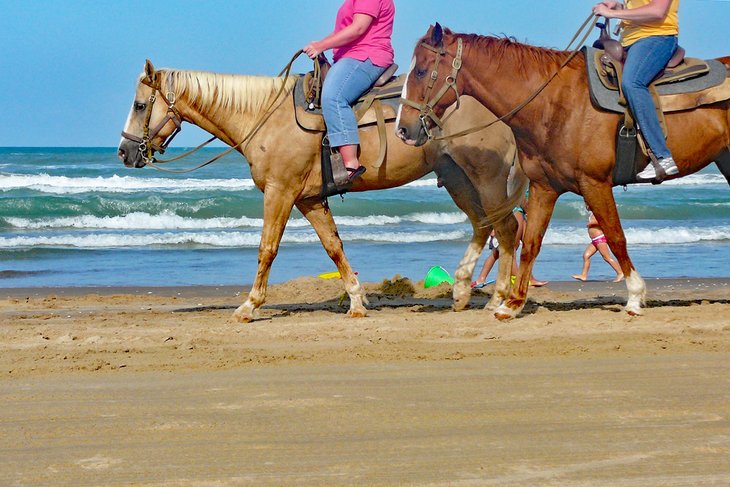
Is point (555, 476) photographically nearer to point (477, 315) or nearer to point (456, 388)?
point (456, 388)

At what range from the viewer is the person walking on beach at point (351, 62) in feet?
25.7

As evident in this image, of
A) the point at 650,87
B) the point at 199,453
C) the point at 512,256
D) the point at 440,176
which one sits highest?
the point at 650,87

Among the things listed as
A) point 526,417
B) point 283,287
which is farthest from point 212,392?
point 283,287

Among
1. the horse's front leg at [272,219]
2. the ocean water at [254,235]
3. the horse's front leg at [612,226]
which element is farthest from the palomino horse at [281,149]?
the ocean water at [254,235]

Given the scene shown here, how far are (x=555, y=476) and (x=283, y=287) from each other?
22.7 feet

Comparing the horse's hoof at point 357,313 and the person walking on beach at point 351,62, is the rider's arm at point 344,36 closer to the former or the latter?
the person walking on beach at point 351,62

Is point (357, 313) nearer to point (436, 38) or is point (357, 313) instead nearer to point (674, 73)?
point (436, 38)

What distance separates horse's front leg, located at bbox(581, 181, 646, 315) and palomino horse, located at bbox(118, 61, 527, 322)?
1.01 metres

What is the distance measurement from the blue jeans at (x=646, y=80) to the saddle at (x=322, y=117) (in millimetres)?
1863

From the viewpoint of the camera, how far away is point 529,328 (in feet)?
23.8

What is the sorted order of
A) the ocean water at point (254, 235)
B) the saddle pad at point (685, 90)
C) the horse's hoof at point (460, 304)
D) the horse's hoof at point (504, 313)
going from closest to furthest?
the saddle pad at point (685, 90)
the horse's hoof at point (504, 313)
the horse's hoof at point (460, 304)
the ocean water at point (254, 235)

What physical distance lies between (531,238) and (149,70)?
11.2 ft

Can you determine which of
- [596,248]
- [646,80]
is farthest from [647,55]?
[596,248]

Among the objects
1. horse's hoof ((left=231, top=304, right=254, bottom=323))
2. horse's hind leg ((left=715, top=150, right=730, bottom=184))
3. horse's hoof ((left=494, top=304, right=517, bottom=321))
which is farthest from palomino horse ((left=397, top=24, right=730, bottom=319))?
horse's hoof ((left=231, top=304, right=254, bottom=323))
